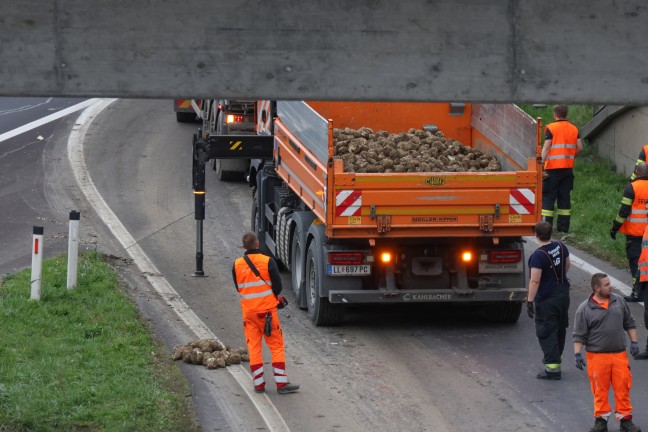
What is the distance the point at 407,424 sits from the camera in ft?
37.8

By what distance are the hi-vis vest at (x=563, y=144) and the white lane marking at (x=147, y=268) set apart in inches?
225

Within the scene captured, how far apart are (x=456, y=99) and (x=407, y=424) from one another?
10.9 ft

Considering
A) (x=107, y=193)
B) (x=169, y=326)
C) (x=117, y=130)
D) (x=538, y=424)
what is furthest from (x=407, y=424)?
(x=117, y=130)

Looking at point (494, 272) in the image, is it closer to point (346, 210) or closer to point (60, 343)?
point (346, 210)

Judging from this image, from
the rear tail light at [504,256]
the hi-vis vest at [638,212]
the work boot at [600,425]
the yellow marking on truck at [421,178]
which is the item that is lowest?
the work boot at [600,425]

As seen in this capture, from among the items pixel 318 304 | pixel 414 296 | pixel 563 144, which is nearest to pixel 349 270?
pixel 318 304

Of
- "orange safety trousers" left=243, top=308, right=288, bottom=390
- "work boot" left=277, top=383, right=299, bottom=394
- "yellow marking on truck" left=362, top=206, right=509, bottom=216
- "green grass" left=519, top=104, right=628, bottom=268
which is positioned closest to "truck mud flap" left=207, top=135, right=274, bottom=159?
"yellow marking on truck" left=362, top=206, right=509, bottom=216

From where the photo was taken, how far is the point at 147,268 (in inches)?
699

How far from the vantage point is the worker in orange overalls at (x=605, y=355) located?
1116 cm

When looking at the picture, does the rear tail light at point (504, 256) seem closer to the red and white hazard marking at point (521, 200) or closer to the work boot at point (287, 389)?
the red and white hazard marking at point (521, 200)

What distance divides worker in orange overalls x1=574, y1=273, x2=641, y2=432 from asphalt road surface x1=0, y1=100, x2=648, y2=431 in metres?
0.33

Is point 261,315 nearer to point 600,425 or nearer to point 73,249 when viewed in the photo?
point 600,425

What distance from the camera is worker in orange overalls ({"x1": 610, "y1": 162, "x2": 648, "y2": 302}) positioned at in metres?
15.7

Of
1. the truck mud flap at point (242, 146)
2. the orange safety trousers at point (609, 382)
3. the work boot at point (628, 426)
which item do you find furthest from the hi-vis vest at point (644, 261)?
the truck mud flap at point (242, 146)
